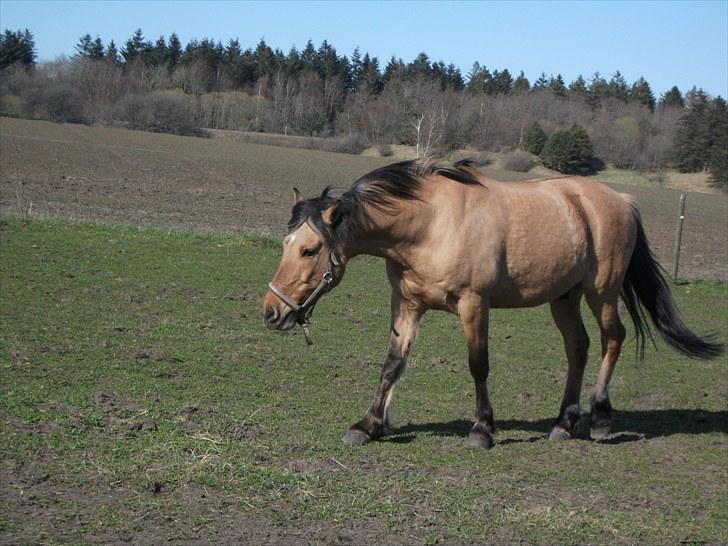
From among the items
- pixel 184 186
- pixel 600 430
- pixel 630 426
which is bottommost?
pixel 630 426

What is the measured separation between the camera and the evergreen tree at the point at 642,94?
111137 mm

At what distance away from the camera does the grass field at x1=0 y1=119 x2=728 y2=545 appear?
492 centimetres

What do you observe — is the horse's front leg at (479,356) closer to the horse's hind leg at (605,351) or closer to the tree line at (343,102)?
the horse's hind leg at (605,351)

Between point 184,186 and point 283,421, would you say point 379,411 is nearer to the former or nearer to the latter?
point 283,421

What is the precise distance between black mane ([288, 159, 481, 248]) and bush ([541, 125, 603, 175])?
5541 cm

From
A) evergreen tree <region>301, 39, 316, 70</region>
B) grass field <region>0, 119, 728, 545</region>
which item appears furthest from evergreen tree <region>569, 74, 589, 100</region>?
grass field <region>0, 119, 728, 545</region>

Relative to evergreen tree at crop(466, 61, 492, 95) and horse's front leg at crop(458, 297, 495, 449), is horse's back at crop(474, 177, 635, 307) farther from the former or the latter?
evergreen tree at crop(466, 61, 492, 95)

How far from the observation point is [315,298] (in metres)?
6.17

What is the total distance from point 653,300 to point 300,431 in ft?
11.9

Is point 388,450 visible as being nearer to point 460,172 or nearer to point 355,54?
point 460,172

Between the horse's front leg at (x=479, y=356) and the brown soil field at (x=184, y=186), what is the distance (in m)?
9.68

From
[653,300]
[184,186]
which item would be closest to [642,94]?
[184,186]

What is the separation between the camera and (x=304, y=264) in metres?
6.09

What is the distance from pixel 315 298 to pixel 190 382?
2.10m
